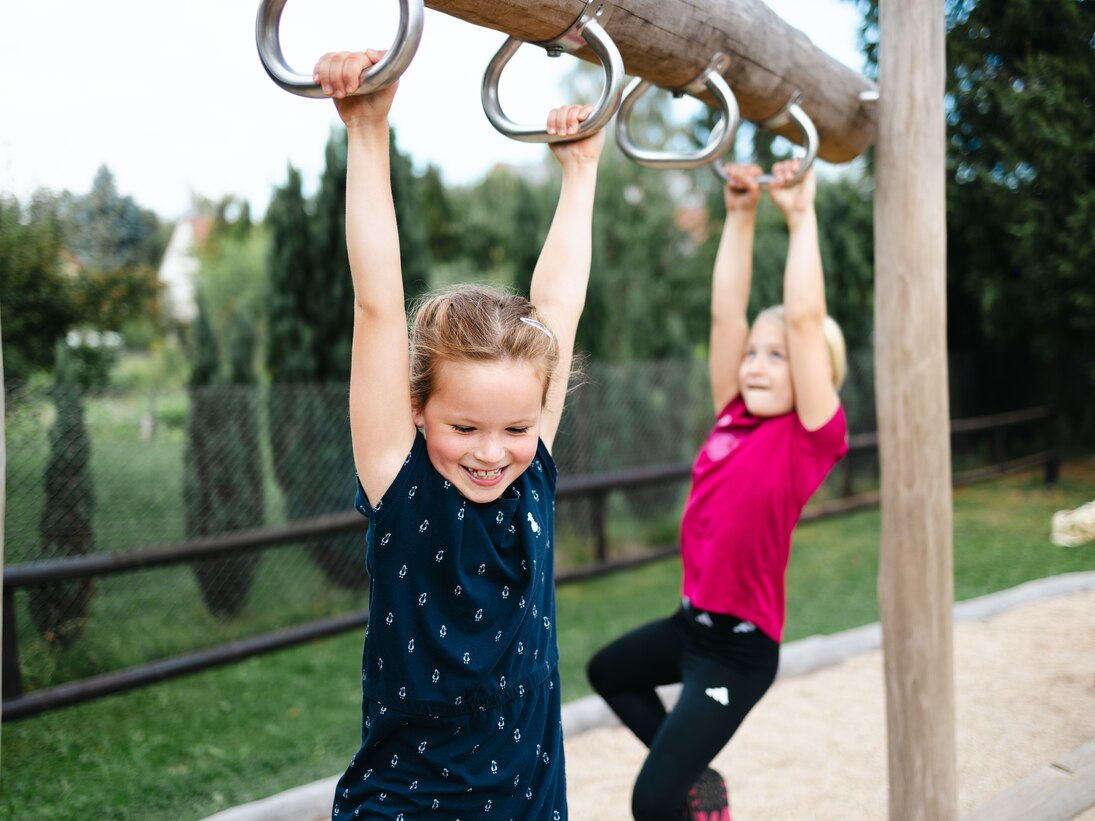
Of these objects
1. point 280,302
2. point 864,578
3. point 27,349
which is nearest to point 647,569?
point 864,578

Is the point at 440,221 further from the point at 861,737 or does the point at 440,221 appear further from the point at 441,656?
the point at 441,656

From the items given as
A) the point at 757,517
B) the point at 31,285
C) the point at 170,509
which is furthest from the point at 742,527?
the point at 31,285

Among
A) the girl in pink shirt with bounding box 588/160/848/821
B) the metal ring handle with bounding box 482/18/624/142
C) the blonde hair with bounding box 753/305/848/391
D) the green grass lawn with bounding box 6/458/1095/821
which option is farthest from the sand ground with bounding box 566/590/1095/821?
the metal ring handle with bounding box 482/18/624/142

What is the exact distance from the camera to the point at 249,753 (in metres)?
3.66

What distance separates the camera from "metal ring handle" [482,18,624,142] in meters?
1.47

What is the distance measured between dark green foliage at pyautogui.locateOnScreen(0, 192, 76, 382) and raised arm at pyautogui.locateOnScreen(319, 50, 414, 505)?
482 centimetres

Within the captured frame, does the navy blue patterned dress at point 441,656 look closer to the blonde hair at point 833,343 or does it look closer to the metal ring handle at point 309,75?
the metal ring handle at point 309,75

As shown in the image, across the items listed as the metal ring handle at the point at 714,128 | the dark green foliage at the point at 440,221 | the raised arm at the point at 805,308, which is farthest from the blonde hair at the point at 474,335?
the dark green foliage at the point at 440,221

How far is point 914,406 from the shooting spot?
2.15 meters

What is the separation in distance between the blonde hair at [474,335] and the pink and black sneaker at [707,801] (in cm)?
106

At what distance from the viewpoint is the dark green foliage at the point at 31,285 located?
17.6 ft

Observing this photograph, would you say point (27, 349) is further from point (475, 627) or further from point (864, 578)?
point (864, 578)

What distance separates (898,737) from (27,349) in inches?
213

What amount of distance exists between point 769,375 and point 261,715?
298 centimetres
